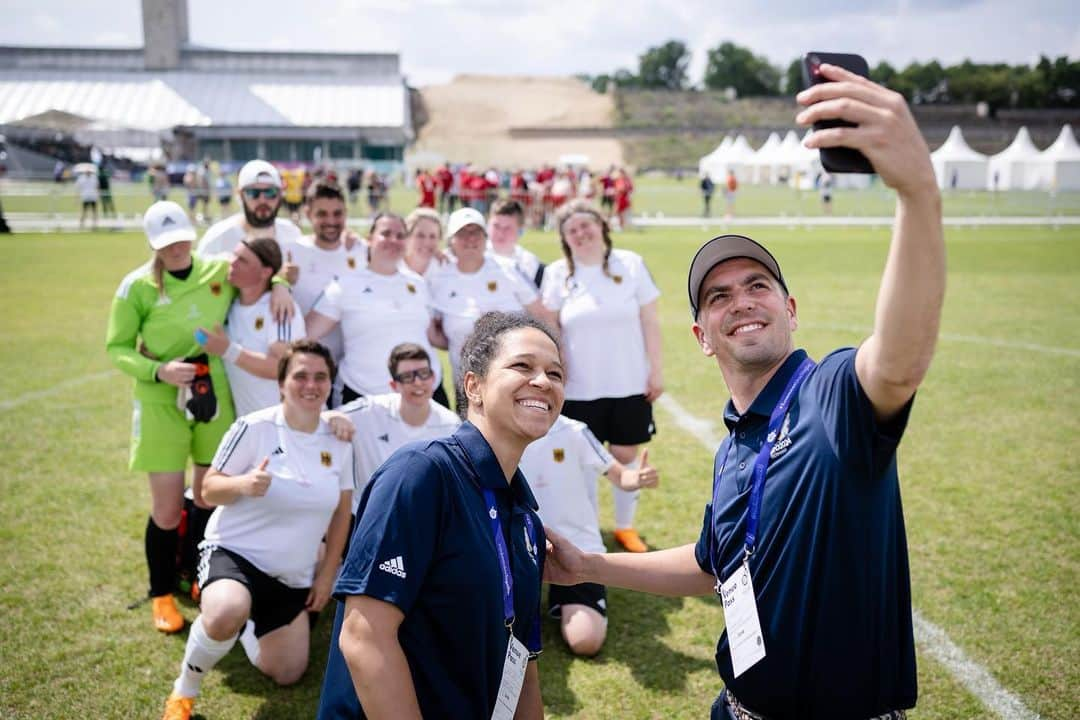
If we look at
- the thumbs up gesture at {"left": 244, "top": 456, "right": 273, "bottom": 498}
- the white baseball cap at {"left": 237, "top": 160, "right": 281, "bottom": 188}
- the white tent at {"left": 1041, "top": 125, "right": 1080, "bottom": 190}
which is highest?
the white tent at {"left": 1041, "top": 125, "right": 1080, "bottom": 190}

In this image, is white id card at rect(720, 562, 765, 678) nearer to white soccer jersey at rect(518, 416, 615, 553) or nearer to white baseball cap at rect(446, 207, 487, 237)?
white soccer jersey at rect(518, 416, 615, 553)

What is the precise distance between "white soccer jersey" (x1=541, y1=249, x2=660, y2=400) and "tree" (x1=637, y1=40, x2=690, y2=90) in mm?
140777

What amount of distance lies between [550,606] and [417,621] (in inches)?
122

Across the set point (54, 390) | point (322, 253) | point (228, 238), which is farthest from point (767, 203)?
point (228, 238)

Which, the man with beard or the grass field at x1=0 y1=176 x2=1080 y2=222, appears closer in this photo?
the man with beard

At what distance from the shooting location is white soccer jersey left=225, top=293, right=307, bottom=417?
522 cm

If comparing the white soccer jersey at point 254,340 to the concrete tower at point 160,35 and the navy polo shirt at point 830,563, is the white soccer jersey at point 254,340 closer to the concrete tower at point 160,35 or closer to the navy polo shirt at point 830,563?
the navy polo shirt at point 830,563

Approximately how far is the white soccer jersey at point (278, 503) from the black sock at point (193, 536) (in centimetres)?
100

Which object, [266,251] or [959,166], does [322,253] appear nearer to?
[266,251]

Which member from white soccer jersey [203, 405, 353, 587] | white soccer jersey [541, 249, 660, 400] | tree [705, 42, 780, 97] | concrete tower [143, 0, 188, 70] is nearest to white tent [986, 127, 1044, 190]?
white soccer jersey [541, 249, 660, 400]

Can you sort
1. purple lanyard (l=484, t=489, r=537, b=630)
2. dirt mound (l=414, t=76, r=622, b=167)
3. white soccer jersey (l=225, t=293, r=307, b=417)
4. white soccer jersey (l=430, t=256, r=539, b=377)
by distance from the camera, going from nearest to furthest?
1. purple lanyard (l=484, t=489, r=537, b=630)
2. white soccer jersey (l=225, t=293, r=307, b=417)
3. white soccer jersey (l=430, t=256, r=539, b=377)
4. dirt mound (l=414, t=76, r=622, b=167)

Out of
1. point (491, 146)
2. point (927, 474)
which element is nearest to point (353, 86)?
point (491, 146)

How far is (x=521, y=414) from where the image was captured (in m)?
2.30

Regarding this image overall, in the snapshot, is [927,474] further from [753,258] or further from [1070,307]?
[1070,307]
